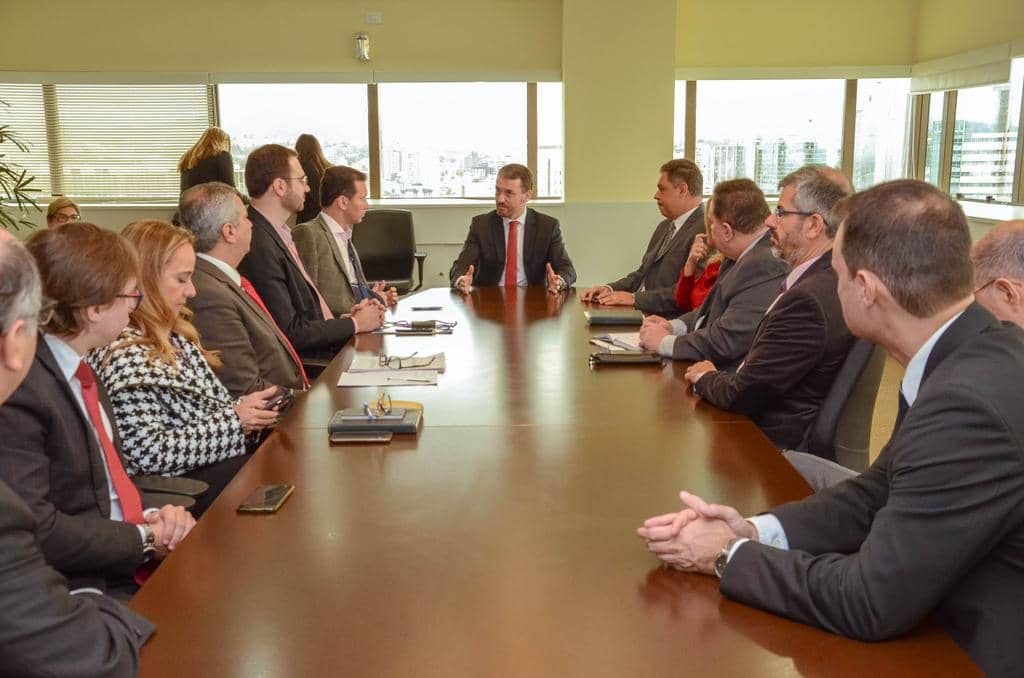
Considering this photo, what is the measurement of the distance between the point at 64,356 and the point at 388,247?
16.7 ft

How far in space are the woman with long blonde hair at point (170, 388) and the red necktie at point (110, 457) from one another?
0.72ft

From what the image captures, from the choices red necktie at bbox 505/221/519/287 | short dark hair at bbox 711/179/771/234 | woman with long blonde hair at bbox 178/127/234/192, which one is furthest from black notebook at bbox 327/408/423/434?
woman with long blonde hair at bbox 178/127/234/192

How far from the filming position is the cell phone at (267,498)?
1.85 metres

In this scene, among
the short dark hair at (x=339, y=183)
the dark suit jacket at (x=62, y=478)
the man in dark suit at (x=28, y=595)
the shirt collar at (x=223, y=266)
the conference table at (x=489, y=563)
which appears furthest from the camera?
the short dark hair at (x=339, y=183)

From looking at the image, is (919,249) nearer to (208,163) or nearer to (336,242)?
(336,242)

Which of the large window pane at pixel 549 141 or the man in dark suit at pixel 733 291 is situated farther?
the large window pane at pixel 549 141

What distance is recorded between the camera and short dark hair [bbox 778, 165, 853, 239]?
2.88m

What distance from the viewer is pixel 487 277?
19.3 feet

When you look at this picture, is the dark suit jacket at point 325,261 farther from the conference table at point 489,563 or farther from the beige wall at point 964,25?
the beige wall at point 964,25

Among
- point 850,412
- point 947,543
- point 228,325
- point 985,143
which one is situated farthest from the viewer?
point 985,143

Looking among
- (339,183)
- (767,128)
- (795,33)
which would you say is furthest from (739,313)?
(795,33)

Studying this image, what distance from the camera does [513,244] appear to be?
579cm

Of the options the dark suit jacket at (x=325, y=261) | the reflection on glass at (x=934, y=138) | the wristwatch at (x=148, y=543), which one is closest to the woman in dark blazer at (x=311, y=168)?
the dark suit jacket at (x=325, y=261)

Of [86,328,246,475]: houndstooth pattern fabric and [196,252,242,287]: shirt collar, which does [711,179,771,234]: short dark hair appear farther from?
[86,328,246,475]: houndstooth pattern fabric
